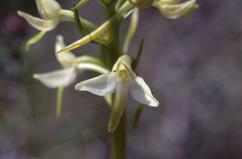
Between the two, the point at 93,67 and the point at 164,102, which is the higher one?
the point at 93,67

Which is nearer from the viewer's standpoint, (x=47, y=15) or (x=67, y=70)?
(x=47, y=15)

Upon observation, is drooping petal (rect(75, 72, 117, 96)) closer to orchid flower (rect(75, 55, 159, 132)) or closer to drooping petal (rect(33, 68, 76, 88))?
orchid flower (rect(75, 55, 159, 132))

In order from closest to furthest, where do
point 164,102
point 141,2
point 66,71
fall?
point 141,2
point 66,71
point 164,102

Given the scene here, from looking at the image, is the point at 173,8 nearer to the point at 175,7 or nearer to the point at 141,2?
the point at 175,7

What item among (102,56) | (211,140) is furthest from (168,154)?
(102,56)

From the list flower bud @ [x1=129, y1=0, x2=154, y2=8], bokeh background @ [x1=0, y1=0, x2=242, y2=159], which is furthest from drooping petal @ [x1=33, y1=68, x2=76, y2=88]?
bokeh background @ [x1=0, y1=0, x2=242, y2=159]

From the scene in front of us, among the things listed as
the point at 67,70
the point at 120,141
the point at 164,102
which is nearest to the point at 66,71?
the point at 67,70
